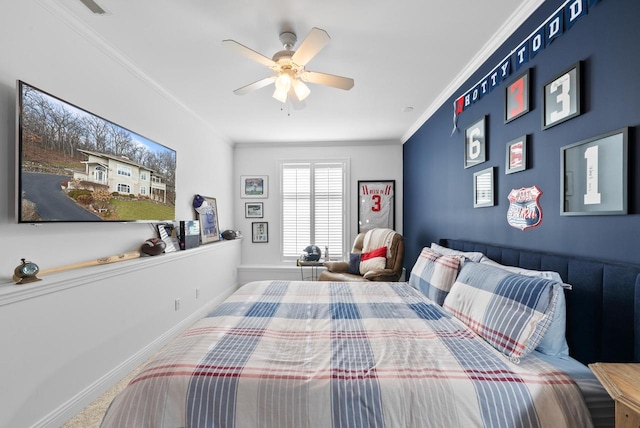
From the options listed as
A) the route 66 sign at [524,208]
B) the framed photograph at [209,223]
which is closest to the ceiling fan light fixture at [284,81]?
the route 66 sign at [524,208]

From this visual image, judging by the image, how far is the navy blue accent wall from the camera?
46.9 inches

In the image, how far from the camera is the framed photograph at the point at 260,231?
5070 millimetres

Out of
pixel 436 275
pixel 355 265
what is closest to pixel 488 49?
pixel 436 275

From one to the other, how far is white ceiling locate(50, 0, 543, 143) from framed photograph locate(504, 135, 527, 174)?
0.79 m

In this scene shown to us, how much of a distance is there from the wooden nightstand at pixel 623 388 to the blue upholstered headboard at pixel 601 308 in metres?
0.26

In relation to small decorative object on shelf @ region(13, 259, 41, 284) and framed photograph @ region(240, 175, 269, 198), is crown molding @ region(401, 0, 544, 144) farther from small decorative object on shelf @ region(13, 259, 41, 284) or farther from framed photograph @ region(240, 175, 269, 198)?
small decorative object on shelf @ region(13, 259, 41, 284)

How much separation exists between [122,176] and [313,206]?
3.14 meters

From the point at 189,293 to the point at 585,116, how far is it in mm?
3688

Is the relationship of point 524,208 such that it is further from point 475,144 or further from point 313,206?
point 313,206

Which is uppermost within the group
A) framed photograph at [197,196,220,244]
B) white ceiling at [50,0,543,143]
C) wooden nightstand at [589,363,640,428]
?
white ceiling at [50,0,543,143]

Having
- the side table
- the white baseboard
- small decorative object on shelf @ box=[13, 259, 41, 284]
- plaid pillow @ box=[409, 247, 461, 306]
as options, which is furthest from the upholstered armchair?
small decorative object on shelf @ box=[13, 259, 41, 284]

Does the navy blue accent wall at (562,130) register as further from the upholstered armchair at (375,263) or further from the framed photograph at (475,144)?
the upholstered armchair at (375,263)

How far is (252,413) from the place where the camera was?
1072 mm

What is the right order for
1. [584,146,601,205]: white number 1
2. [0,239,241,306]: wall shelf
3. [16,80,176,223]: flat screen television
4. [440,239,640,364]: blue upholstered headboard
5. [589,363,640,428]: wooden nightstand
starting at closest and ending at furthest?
[589,363,640,428]: wooden nightstand → [440,239,640,364]: blue upholstered headboard → [584,146,601,205]: white number 1 → [0,239,241,306]: wall shelf → [16,80,176,223]: flat screen television
